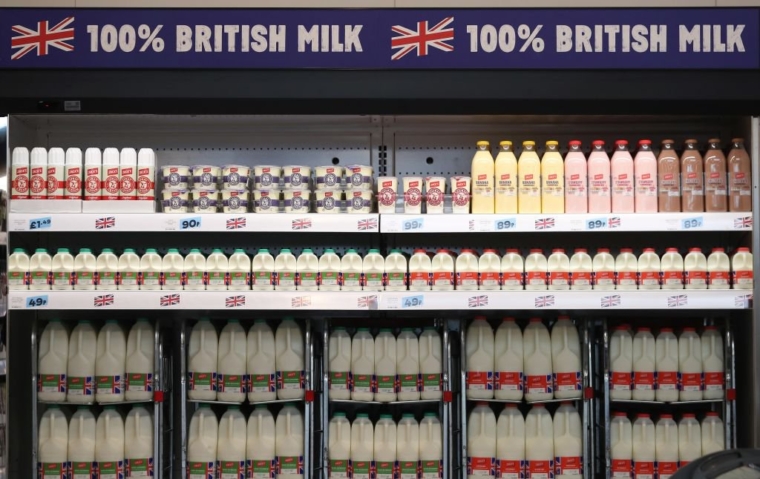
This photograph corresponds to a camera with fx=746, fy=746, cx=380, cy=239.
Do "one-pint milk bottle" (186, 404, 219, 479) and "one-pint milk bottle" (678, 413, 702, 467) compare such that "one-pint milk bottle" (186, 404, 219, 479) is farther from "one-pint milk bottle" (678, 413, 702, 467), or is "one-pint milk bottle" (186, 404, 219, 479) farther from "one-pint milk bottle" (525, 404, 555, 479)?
"one-pint milk bottle" (678, 413, 702, 467)

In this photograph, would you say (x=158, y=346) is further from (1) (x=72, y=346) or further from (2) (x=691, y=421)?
(2) (x=691, y=421)

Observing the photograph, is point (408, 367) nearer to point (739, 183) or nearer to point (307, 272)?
point (307, 272)

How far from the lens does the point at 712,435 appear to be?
3691mm

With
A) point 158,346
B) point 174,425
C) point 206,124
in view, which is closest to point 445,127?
point 206,124

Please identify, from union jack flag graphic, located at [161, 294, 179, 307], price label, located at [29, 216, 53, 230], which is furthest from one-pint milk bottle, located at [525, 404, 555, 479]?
price label, located at [29, 216, 53, 230]

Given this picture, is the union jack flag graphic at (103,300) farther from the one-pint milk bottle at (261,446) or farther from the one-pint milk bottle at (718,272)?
the one-pint milk bottle at (718,272)

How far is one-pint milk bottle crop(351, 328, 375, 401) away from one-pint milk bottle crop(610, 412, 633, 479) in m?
1.22

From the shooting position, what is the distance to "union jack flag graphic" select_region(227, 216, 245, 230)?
359 centimetres

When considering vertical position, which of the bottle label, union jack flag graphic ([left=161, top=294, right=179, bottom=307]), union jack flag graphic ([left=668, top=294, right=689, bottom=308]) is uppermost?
union jack flag graphic ([left=161, top=294, right=179, bottom=307])

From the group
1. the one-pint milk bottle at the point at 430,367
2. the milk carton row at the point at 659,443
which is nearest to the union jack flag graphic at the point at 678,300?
the milk carton row at the point at 659,443

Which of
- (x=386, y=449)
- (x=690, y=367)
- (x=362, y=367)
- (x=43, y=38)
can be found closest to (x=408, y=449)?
(x=386, y=449)

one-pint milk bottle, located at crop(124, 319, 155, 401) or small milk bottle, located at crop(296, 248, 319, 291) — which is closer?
small milk bottle, located at crop(296, 248, 319, 291)

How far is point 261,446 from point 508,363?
1.30 m

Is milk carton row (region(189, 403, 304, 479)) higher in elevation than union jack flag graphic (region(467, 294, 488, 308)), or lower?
lower
